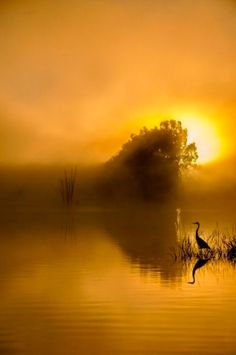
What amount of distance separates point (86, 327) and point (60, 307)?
2512 millimetres

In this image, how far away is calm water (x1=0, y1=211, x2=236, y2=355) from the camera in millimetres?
11461

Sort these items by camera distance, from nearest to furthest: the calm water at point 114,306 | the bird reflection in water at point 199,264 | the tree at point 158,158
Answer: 1. the calm water at point 114,306
2. the bird reflection in water at point 199,264
3. the tree at point 158,158

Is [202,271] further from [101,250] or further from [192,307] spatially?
[101,250]

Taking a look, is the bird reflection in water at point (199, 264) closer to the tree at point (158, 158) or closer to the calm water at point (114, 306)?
the calm water at point (114, 306)

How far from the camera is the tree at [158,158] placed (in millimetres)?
79750

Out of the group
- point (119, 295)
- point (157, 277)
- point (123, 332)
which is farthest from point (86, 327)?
point (157, 277)

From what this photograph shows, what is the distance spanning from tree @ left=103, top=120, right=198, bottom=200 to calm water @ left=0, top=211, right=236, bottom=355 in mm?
52743

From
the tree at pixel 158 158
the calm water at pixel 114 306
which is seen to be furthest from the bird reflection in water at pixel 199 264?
the tree at pixel 158 158

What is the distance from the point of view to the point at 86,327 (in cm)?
1273

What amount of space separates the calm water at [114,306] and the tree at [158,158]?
52743 millimetres

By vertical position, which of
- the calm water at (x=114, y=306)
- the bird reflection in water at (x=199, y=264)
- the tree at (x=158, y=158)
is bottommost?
the calm water at (x=114, y=306)

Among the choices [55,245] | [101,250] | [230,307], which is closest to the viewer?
[230,307]

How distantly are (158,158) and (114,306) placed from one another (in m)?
64.6

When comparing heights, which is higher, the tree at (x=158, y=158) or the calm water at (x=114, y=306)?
the tree at (x=158, y=158)
